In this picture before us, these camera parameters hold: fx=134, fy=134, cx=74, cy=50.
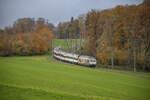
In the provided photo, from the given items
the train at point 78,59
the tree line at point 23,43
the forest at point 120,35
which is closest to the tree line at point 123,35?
the forest at point 120,35

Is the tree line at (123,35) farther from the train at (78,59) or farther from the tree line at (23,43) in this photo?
the tree line at (23,43)

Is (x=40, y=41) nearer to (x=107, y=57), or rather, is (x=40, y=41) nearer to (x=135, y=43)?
(x=107, y=57)

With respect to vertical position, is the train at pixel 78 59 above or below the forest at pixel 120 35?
below

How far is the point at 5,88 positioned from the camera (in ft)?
28.2

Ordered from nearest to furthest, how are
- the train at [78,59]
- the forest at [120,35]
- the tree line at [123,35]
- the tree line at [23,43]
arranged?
the tree line at [123,35] → the forest at [120,35] → the train at [78,59] → the tree line at [23,43]

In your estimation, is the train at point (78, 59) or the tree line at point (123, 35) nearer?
the tree line at point (123, 35)

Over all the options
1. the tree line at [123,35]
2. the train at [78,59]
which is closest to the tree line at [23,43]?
the train at [78,59]

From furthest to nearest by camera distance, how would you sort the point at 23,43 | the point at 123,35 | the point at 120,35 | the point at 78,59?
the point at 23,43 → the point at 78,59 → the point at 123,35 → the point at 120,35

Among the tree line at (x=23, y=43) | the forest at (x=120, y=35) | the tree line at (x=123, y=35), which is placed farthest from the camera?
the tree line at (x=23, y=43)

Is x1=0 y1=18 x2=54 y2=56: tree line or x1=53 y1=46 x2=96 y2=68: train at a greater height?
x1=0 y1=18 x2=54 y2=56: tree line

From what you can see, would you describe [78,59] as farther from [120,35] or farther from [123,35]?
[123,35]

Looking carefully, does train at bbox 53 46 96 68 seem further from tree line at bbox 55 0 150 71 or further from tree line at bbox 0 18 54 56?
tree line at bbox 0 18 54 56

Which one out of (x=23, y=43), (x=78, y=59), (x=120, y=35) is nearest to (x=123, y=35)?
(x=120, y=35)

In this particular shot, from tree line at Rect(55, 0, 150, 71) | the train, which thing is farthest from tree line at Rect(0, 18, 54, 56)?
tree line at Rect(55, 0, 150, 71)
